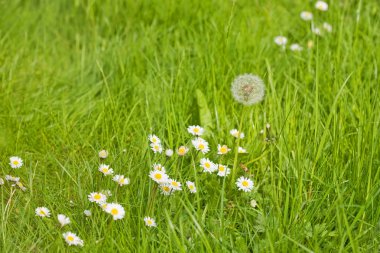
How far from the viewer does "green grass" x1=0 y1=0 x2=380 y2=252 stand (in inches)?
84.4

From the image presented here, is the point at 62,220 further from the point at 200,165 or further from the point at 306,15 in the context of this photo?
the point at 306,15

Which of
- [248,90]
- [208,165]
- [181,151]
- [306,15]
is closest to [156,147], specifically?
[181,151]

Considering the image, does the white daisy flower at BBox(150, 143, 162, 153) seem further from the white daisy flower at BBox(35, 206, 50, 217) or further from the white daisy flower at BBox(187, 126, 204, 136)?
the white daisy flower at BBox(35, 206, 50, 217)

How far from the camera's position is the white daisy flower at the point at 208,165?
2363 millimetres

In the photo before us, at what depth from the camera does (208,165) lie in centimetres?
238

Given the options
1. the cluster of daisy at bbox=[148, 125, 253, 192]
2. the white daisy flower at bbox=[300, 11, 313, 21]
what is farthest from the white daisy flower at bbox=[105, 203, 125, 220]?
the white daisy flower at bbox=[300, 11, 313, 21]

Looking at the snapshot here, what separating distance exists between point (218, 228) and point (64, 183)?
676 mm

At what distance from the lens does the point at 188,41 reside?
11.4 ft

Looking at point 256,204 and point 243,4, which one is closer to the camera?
point 256,204

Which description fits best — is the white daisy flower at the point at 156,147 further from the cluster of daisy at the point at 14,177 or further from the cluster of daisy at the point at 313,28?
the cluster of daisy at the point at 313,28

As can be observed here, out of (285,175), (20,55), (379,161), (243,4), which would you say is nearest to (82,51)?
(20,55)

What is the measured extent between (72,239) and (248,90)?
99 cm


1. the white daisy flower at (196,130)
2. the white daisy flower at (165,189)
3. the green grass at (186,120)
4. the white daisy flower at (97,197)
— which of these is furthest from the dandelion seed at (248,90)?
the white daisy flower at (97,197)

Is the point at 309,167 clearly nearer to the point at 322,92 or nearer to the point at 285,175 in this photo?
the point at 285,175
